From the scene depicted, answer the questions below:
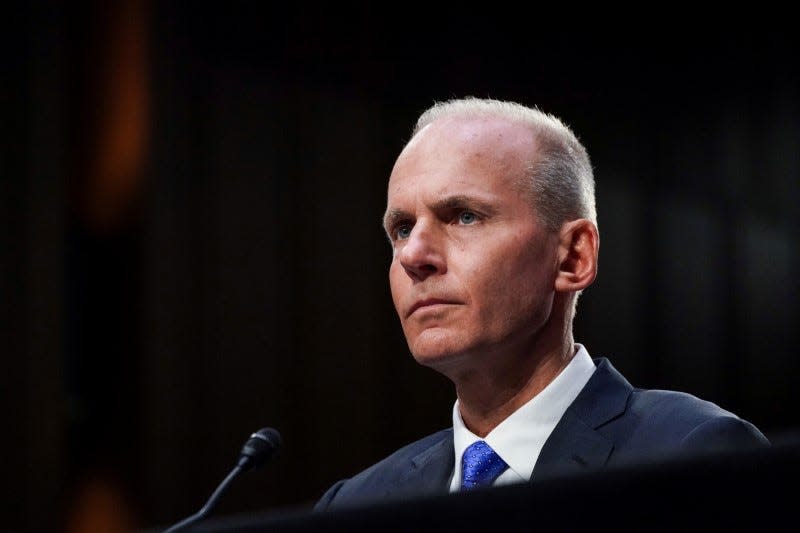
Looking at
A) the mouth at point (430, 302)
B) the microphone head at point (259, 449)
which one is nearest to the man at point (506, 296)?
the mouth at point (430, 302)

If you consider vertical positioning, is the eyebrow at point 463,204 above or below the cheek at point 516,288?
above

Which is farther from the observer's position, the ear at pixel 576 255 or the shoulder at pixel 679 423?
the ear at pixel 576 255

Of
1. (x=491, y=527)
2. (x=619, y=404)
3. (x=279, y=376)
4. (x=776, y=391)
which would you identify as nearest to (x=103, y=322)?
(x=279, y=376)

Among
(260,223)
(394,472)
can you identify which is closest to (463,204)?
(394,472)

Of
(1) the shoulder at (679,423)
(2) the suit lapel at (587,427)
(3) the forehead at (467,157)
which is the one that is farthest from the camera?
(3) the forehead at (467,157)

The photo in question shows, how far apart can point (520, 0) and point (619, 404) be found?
13.4 feet

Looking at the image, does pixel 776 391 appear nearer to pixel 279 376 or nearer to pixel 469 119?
pixel 279 376

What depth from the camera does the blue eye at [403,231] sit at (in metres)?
1.77

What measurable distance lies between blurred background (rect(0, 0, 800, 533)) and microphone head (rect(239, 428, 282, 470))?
2745 millimetres

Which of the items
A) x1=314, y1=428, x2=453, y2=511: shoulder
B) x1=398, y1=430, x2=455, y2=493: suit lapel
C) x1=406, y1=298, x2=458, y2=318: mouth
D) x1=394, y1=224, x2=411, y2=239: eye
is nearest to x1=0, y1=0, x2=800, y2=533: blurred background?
x1=314, y1=428, x2=453, y2=511: shoulder

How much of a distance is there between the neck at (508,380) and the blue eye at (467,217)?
241mm

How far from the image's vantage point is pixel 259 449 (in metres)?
1.69

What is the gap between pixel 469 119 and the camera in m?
1.76

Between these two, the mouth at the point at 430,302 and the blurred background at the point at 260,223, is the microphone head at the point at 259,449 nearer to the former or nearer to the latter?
the mouth at the point at 430,302
